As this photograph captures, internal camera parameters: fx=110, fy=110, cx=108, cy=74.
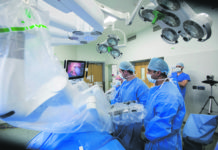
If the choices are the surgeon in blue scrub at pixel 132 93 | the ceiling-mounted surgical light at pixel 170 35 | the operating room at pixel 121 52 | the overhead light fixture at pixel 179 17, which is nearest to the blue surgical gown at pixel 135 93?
the surgeon in blue scrub at pixel 132 93

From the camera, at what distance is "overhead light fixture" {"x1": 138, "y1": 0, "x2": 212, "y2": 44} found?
823 millimetres

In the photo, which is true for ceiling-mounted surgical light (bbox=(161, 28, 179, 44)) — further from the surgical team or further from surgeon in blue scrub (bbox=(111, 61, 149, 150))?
surgeon in blue scrub (bbox=(111, 61, 149, 150))

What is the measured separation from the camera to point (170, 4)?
0.81 meters

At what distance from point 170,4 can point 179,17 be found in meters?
0.16

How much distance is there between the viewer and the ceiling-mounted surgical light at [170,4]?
793 mm

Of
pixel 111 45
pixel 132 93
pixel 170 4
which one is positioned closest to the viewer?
pixel 170 4

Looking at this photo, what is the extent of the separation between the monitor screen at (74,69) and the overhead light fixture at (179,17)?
0.83 meters

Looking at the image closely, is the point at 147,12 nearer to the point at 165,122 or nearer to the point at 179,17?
the point at 179,17

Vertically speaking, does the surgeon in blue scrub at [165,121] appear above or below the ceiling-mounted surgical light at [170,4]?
below

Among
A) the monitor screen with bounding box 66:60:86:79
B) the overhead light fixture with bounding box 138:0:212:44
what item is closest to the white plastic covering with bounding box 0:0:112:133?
the monitor screen with bounding box 66:60:86:79

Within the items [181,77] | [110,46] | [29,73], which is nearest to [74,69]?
[29,73]

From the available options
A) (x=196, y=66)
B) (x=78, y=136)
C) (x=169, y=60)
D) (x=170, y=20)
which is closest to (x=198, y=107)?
(x=196, y=66)

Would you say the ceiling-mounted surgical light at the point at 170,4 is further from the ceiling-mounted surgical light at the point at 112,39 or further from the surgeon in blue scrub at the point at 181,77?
the surgeon in blue scrub at the point at 181,77

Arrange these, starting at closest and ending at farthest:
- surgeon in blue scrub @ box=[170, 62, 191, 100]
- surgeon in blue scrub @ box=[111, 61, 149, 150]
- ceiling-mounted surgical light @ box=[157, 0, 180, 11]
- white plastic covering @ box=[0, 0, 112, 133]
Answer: white plastic covering @ box=[0, 0, 112, 133], ceiling-mounted surgical light @ box=[157, 0, 180, 11], surgeon in blue scrub @ box=[111, 61, 149, 150], surgeon in blue scrub @ box=[170, 62, 191, 100]
